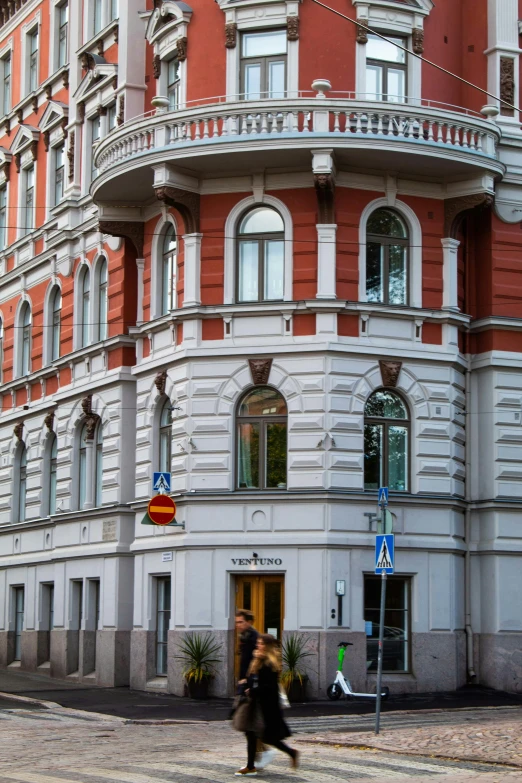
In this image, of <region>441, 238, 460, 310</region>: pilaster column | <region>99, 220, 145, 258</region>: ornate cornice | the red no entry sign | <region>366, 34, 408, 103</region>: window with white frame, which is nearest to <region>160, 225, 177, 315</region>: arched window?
<region>99, 220, 145, 258</region>: ornate cornice

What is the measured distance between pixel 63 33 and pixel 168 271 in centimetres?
1167

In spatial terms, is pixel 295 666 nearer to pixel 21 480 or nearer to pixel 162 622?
pixel 162 622

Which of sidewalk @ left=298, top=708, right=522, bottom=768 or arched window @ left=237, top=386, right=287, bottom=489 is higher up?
arched window @ left=237, top=386, right=287, bottom=489

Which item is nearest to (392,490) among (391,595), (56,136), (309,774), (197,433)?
(391,595)

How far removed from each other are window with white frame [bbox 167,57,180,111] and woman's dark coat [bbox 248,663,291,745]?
18623 mm

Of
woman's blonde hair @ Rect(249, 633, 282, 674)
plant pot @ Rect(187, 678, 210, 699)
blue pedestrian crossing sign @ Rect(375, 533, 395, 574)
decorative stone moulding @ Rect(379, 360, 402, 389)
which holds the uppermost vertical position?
decorative stone moulding @ Rect(379, 360, 402, 389)

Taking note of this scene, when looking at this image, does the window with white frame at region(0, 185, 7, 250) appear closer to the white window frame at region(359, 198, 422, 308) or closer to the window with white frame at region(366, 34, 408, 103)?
the window with white frame at region(366, 34, 408, 103)

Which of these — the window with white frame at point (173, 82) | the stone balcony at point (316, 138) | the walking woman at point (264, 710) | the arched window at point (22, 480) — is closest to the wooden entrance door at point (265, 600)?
the stone balcony at point (316, 138)

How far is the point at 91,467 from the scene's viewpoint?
35.5m

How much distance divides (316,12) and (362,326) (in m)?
6.99

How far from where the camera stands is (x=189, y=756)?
60.7 ft

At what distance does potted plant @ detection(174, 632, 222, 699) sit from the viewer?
28609mm

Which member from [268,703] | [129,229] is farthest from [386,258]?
[268,703]

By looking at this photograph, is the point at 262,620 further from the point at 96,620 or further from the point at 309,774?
the point at 309,774
